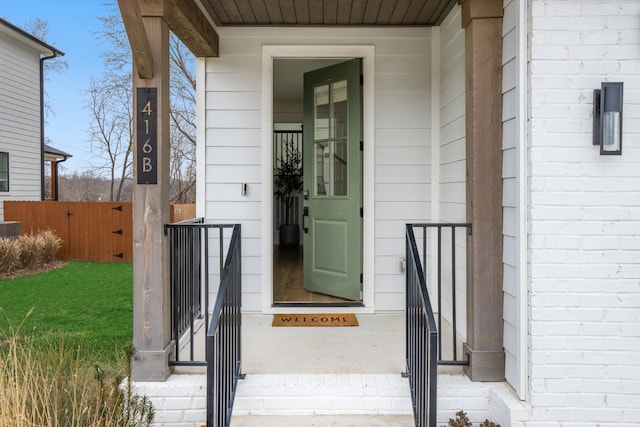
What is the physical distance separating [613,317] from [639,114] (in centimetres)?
103

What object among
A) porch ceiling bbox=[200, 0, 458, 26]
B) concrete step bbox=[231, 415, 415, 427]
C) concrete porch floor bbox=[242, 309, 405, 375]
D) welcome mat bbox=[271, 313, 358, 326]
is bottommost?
concrete step bbox=[231, 415, 415, 427]

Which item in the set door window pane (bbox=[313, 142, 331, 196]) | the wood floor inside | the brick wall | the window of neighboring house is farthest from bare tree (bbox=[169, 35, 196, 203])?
the brick wall

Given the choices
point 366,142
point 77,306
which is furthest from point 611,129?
point 77,306

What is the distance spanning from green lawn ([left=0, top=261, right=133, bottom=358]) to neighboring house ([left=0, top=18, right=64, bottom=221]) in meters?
4.43

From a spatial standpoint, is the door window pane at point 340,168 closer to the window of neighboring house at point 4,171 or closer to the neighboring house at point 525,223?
the neighboring house at point 525,223

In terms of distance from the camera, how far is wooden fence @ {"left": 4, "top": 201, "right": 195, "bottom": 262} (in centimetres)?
923

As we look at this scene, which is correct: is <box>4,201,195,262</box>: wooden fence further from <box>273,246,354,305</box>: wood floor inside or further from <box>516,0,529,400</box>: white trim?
<box>516,0,529,400</box>: white trim

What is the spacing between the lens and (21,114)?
37.5ft

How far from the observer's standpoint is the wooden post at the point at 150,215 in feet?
8.50

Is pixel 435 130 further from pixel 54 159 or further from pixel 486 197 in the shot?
pixel 54 159

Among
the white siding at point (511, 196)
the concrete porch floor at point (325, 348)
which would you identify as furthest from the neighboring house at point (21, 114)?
the white siding at point (511, 196)

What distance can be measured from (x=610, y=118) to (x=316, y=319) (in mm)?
2548

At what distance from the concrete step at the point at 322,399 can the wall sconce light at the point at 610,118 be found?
1.67 metres

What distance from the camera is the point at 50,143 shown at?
1641cm
